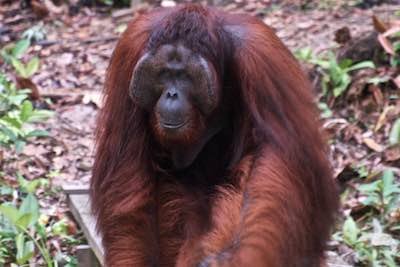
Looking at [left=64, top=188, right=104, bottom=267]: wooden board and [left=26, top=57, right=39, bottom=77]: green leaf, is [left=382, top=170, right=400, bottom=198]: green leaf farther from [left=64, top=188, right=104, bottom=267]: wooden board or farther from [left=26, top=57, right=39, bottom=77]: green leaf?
[left=26, top=57, right=39, bottom=77]: green leaf

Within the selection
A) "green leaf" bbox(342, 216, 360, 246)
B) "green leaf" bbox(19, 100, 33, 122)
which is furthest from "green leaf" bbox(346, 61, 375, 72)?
"green leaf" bbox(19, 100, 33, 122)

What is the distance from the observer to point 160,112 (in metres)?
3.68

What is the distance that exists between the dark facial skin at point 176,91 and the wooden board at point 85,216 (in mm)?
915

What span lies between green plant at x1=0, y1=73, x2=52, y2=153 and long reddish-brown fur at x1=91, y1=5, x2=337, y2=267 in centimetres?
137

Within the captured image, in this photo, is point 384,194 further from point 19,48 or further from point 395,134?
point 19,48

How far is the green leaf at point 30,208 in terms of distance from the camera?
4.78 m

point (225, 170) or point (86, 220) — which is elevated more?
point (225, 170)

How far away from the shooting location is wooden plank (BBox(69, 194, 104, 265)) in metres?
4.57

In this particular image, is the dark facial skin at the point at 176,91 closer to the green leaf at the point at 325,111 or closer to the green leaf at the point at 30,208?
the green leaf at the point at 30,208

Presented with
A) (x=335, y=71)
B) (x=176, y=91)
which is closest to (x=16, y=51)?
(x=335, y=71)

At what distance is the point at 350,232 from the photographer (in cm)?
483

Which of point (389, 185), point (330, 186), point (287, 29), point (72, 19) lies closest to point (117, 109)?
point (330, 186)

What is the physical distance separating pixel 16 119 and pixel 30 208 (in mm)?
837

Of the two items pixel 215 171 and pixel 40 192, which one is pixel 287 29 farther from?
pixel 215 171
